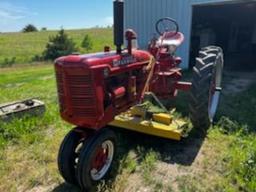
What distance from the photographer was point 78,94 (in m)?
2.61

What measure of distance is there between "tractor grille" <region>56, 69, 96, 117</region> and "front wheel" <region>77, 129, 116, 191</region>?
264 millimetres

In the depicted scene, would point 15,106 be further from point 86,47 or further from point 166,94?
point 86,47

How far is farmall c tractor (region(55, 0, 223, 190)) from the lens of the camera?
260cm

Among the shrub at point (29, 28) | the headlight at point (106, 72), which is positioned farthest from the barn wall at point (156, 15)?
the shrub at point (29, 28)

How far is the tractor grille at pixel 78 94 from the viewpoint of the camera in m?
2.57

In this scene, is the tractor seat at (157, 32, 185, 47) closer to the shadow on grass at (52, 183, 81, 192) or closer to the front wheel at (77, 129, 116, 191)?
the front wheel at (77, 129, 116, 191)

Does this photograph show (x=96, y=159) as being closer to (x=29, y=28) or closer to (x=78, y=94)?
(x=78, y=94)

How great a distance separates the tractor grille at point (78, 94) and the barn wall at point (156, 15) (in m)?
6.33

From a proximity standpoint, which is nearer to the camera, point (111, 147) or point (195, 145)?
point (111, 147)

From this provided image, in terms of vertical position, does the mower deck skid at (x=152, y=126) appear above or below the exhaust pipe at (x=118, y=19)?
below

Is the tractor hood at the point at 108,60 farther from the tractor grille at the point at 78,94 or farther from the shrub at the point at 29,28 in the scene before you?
the shrub at the point at 29,28

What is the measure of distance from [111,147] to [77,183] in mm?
482

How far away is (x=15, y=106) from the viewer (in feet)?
15.7

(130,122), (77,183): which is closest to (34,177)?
(77,183)
